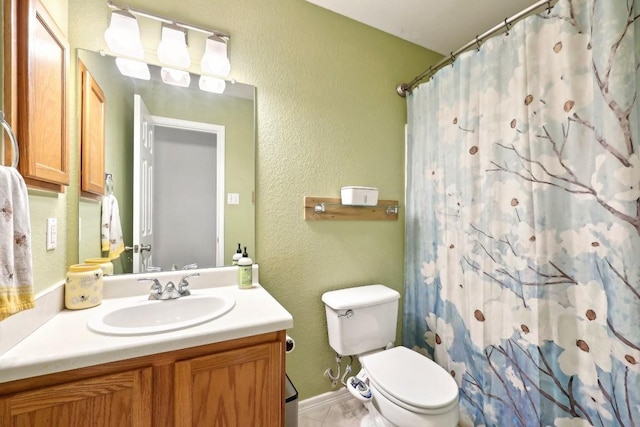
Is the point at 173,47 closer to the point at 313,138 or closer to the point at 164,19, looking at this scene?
the point at 164,19

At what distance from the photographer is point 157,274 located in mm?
1222

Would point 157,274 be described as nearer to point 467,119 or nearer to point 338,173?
point 338,173

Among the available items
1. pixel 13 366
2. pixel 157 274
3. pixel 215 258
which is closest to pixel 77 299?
pixel 157 274

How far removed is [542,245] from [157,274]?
173cm

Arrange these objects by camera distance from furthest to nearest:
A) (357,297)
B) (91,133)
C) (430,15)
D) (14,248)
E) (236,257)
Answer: (430,15), (357,297), (236,257), (91,133), (14,248)

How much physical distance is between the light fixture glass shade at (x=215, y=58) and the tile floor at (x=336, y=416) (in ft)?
6.55

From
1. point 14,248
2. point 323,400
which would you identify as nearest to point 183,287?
point 14,248

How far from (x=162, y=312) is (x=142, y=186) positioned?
0.60 m

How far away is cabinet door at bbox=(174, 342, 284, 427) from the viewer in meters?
0.82

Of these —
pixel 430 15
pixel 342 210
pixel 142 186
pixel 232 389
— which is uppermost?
pixel 430 15

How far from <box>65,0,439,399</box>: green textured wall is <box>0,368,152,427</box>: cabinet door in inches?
29.3

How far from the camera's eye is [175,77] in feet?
4.12

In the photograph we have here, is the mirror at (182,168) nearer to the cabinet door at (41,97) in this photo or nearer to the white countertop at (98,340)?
the cabinet door at (41,97)

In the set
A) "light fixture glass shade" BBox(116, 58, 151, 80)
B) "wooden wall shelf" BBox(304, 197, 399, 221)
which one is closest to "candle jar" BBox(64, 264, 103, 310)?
"light fixture glass shade" BBox(116, 58, 151, 80)
